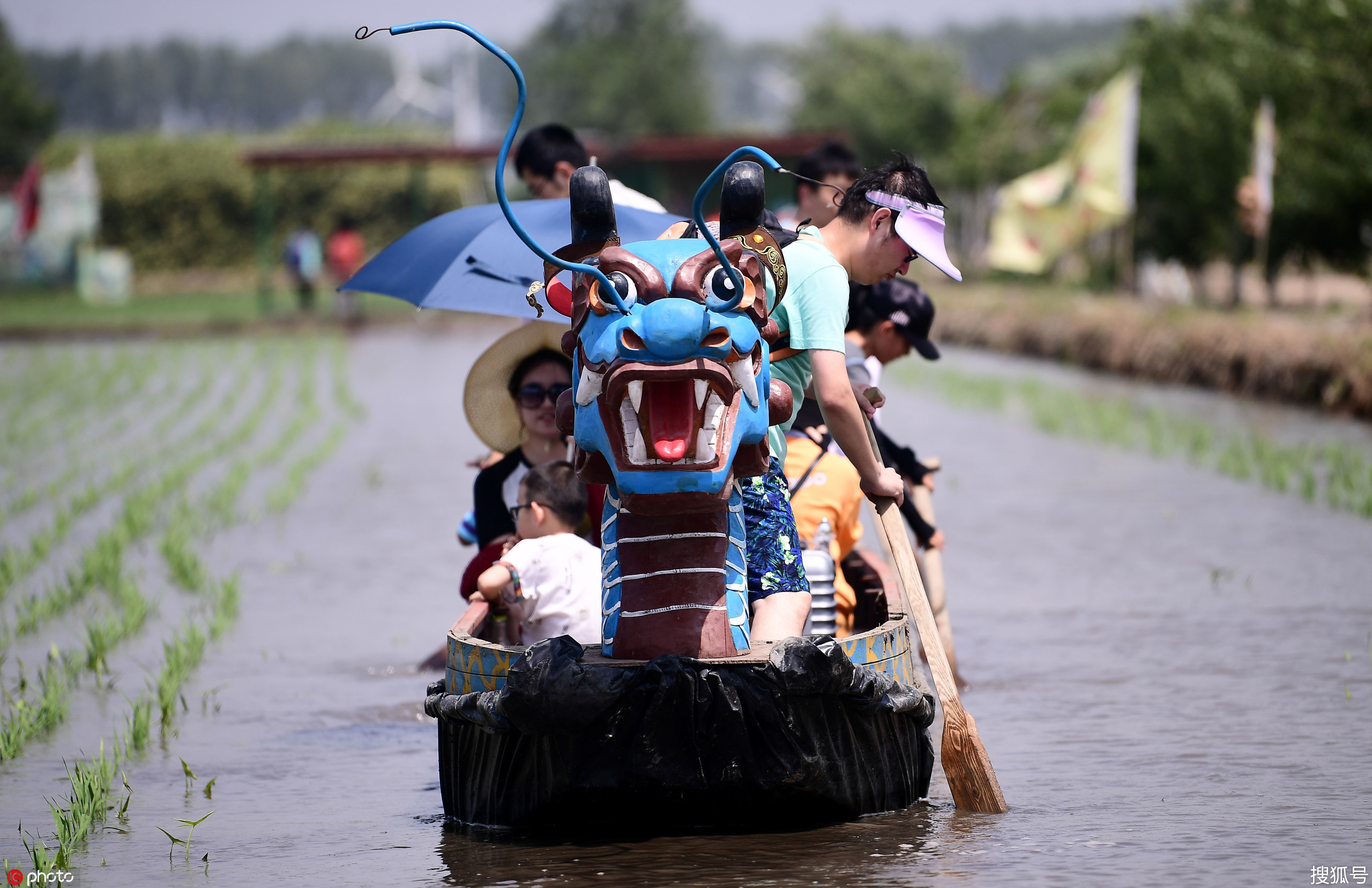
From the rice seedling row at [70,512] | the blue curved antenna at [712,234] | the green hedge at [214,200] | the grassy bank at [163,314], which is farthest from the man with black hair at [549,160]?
the green hedge at [214,200]

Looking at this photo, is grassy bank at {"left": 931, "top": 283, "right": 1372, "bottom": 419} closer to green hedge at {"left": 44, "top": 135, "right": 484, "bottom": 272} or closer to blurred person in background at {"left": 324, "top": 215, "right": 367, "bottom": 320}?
blurred person in background at {"left": 324, "top": 215, "right": 367, "bottom": 320}

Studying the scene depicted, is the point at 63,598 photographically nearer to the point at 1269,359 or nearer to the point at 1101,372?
the point at 1269,359

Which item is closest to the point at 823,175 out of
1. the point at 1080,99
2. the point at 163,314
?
the point at 1080,99

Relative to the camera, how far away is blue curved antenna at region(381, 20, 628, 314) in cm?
403

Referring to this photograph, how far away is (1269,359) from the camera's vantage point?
690 inches

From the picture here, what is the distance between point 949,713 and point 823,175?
3.42 meters

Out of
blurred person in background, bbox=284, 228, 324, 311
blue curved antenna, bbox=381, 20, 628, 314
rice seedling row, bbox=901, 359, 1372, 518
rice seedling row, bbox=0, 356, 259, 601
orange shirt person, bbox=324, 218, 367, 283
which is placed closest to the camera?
blue curved antenna, bbox=381, 20, 628, 314

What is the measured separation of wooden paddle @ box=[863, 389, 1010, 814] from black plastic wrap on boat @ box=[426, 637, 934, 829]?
0.25 metres

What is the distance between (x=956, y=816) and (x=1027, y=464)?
9.10 meters

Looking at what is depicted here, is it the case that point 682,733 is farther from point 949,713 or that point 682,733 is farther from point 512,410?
point 512,410

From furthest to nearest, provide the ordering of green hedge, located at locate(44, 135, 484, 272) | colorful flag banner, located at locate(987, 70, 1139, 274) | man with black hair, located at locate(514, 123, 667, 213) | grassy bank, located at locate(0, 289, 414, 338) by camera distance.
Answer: green hedge, located at locate(44, 135, 484, 272)
grassy bank, located at locate(0, 289, 414, 338)
colorful flag banner, located at locate(987, 70, 1139, 274)
man with black hair, located at locate(514, 123, 667, 213)

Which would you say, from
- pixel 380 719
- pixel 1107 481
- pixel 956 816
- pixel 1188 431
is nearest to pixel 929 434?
pixel 1188 431

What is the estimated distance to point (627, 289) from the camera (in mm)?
4305

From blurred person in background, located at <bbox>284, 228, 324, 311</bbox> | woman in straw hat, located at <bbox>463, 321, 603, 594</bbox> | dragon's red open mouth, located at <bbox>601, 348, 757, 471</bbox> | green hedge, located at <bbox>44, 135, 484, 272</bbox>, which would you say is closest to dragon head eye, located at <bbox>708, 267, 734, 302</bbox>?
dragon's red open mouth, located at <bbox>601, 348, 757, 471</bbox>
